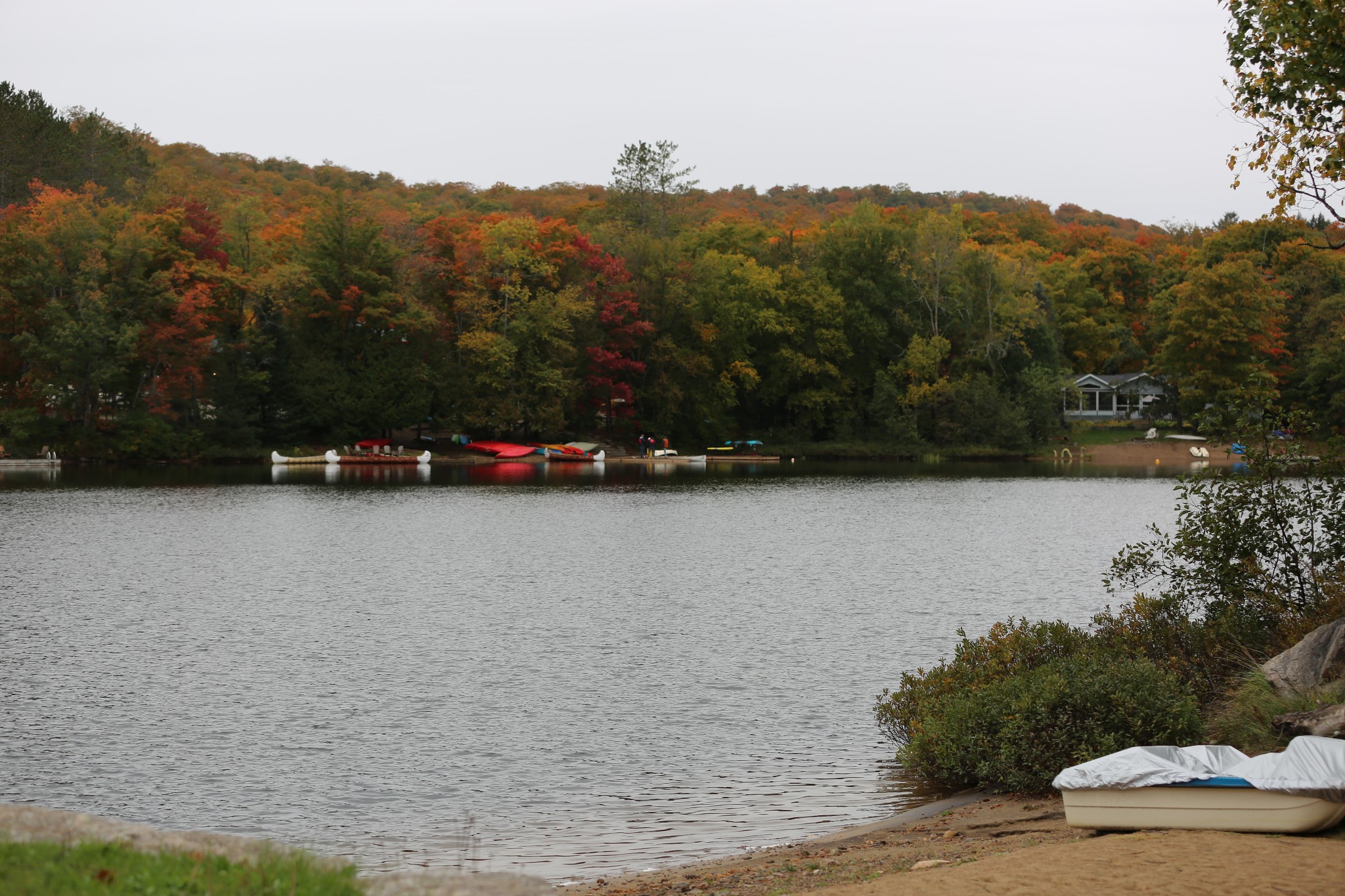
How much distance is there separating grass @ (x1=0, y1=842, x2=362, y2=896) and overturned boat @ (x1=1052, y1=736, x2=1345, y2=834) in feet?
17.8

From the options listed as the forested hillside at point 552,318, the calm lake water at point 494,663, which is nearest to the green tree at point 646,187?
the forested hillside at point 552,318

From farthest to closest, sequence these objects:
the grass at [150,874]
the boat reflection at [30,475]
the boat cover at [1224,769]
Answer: the boat reflection at [30,475]
the boat cover at [1224,769]
the grass at [150,874]

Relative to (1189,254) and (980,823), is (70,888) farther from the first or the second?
(1189,254)

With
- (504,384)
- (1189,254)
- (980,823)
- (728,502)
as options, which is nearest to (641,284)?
(504,384)

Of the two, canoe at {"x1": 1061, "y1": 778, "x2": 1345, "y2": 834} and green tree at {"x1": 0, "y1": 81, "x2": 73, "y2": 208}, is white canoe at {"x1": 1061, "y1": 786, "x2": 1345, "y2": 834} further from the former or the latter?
green tree at {"x1": 0, "y1": 81, "x2": 73, "y2": 208}

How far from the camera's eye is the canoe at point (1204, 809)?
26.5 feet

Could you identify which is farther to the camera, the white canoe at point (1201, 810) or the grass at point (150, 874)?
the white canoe at point (1201, 810)

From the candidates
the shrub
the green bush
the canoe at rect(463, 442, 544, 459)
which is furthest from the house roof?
the green bush

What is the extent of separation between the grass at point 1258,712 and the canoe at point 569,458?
6190cm

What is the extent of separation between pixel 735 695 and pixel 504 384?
190 ft

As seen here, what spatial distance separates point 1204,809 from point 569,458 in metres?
65.3

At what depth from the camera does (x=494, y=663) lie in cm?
1808

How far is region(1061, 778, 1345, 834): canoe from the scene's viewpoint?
808cm

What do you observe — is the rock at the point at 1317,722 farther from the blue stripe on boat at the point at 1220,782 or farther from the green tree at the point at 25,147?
the green tree at the point at 25,147
